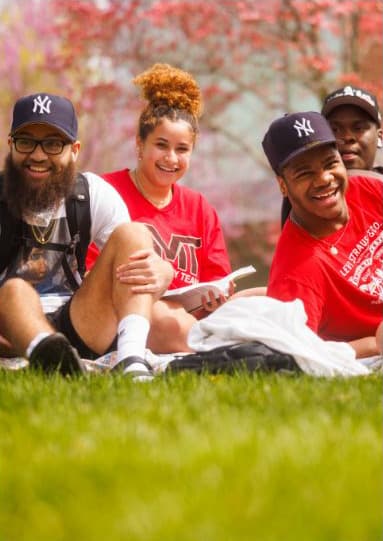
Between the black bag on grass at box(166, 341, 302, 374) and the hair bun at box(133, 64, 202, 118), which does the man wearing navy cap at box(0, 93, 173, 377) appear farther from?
the hair bun at box(133, 64, 202, 118)

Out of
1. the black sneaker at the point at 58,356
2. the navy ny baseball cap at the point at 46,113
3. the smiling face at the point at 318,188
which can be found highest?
the navy ny baseball cap at the point at 46,113

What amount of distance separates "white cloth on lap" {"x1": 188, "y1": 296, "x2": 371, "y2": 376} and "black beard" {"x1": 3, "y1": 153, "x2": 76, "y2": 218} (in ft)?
3.66

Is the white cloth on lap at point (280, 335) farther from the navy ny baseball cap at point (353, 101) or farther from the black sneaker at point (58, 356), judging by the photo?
the navy ny baseball cap at point (353, 101)

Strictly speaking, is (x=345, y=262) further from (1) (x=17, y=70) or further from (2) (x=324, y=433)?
(1) (x=17, y=70)

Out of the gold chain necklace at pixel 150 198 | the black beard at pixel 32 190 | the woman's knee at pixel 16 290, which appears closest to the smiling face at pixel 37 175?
the black beard at pixel 32 190

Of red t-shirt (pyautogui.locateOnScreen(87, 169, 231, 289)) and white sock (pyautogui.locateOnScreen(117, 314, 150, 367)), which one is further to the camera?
red t-shirt (pyautogui.locateOnScreen(87, 169, 231, 289))

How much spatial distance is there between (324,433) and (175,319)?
2.62 meters

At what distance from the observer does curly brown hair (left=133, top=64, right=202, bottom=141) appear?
6363 mm

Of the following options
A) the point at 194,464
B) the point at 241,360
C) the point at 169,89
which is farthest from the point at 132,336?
the point at 169,89

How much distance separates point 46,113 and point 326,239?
1.55 meters

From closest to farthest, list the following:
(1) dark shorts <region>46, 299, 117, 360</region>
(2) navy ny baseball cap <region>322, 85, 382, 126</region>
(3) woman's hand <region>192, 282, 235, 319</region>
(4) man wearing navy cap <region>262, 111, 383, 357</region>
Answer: (4) man wearing navy cap <region>262, 111, 383, 357</region>, (1) dark shorts <region>46, 299, 117, 360</region>, (3) woman's hand <region>192, 282, 235, 319</region>, (2) navy ny baseball cap <region>322, 85, 382, 126</region>

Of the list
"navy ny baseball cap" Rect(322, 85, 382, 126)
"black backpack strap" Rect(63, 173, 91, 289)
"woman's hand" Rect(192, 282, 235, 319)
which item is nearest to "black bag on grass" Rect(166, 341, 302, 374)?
"woman's hand" Rect(192, 282, 235, 319)

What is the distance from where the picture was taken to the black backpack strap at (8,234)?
5203 mm

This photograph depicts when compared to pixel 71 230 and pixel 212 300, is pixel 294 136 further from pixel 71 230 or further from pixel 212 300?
pixel 71 230
